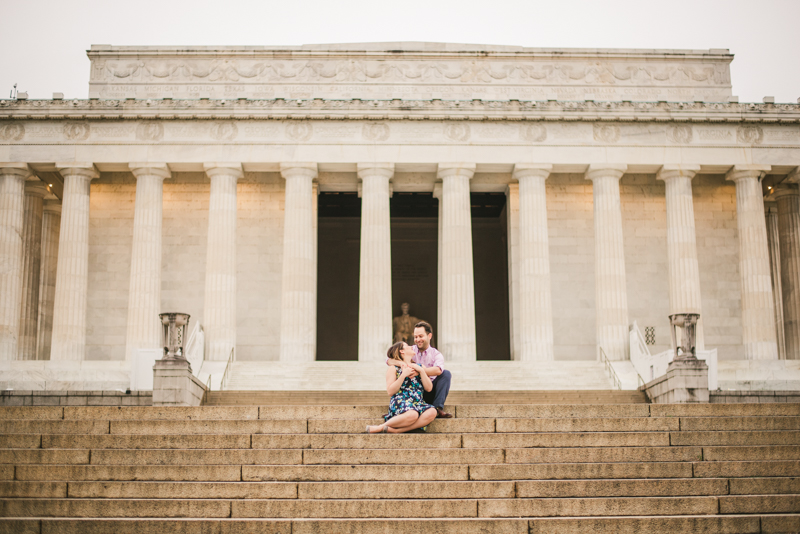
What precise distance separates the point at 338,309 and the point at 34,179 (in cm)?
1732

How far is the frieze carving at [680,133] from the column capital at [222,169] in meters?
17.8

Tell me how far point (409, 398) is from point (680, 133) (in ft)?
78.1

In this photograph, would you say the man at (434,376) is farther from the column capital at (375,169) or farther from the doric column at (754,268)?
the doric column at (754,268)

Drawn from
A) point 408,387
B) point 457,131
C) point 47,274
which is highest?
point 457,131

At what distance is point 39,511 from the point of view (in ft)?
41.7

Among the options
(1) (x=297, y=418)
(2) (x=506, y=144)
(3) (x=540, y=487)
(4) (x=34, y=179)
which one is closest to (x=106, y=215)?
(4) (x=34, y=179)

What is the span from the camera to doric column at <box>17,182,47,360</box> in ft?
A: 118

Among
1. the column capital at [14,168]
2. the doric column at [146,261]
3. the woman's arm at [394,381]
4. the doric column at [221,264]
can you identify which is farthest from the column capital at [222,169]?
the woman's arm at [394,381]

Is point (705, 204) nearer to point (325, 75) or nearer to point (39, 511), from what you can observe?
point (325, 75)

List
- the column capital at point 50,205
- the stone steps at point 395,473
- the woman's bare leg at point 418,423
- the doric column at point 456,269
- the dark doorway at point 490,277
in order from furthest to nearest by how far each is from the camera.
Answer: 1. the dark doorway at point 490,277
2. the column capital at point 50,205
3. the doric column at point 456,269
4. the woman's bare leg at point 418,423
5. the stone steps at point 395,473

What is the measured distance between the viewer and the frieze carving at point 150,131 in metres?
34.0

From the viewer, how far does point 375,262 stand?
33344 mm

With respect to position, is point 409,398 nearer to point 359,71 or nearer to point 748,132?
point 359,71

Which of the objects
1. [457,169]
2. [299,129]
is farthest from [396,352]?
[299,129]
